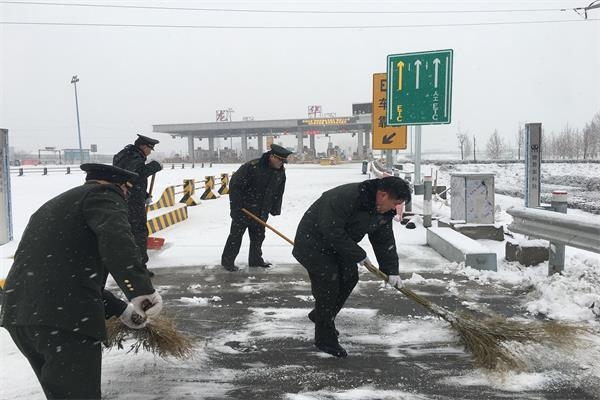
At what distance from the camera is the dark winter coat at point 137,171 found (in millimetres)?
5668

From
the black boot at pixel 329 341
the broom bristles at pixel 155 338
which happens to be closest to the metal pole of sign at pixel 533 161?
the black boot at pixel 329 341

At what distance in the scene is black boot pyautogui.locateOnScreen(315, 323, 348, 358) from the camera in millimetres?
3680

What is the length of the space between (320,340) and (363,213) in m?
1.09

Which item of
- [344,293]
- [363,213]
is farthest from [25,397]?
[363,213]

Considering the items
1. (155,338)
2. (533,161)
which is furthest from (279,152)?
(533,161)

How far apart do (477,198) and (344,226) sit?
5140 millimetres

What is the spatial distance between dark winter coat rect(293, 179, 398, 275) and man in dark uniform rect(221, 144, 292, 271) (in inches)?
100

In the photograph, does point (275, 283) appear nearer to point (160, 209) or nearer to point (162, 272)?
point (162, 272)

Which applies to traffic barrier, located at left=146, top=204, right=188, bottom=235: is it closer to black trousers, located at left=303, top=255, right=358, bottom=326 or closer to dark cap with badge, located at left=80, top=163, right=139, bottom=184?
black trousers, located at left=303, top=255, right=358, bottom=326

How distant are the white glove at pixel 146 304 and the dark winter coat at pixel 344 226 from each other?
59.0 inches

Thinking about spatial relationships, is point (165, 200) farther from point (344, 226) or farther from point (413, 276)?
point (344, 226)

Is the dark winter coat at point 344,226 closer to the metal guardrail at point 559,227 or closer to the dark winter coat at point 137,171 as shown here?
the metal guardrail at point 559,227

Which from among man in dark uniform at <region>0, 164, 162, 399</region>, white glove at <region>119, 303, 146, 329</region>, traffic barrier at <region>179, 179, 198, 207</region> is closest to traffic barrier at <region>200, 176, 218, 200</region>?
traffic barrier at <region>179, 179, 198, 207</region>

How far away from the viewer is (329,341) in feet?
12.2
